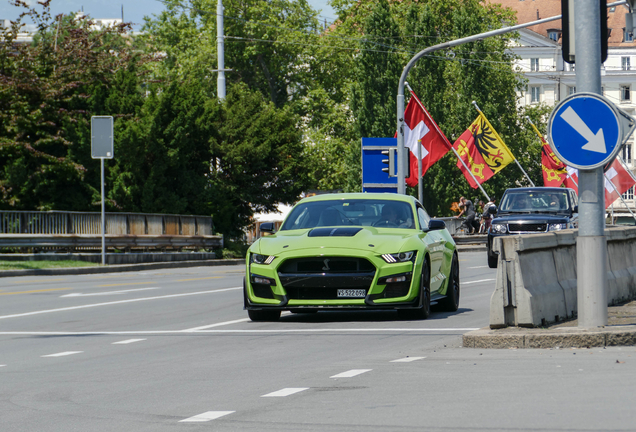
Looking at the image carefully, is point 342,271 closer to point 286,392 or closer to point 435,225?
point 435,225

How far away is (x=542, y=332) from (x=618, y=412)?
343cm

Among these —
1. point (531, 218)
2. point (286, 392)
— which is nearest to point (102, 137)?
point (531, 218)

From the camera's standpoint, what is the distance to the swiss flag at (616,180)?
144 feet

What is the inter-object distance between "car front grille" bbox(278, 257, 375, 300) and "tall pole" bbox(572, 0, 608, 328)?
2937 mm

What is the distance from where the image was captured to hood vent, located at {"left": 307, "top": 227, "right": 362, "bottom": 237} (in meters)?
12.5

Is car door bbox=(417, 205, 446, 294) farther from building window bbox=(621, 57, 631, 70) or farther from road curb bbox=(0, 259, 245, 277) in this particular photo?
building window bbox=(621, 57, 631, 70)

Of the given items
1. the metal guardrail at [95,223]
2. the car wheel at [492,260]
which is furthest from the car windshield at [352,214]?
the metal guardrail at [95,223]

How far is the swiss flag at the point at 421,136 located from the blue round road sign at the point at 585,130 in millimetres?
25876

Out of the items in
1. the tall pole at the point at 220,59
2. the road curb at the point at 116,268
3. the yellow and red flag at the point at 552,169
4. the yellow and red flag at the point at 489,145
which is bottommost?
the road curb at the point at 116,268

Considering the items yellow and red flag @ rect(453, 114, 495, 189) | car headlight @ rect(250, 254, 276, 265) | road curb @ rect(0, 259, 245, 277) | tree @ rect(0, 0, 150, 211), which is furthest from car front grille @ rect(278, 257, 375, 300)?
yellow and red flag @ rect(453, 114, 495, 189)

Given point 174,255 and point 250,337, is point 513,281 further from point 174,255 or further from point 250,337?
point 174,255

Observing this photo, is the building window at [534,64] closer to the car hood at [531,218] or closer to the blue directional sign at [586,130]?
the car hood at [531,218]

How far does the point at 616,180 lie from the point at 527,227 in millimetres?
20829

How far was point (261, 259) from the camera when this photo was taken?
1243 centimetres
